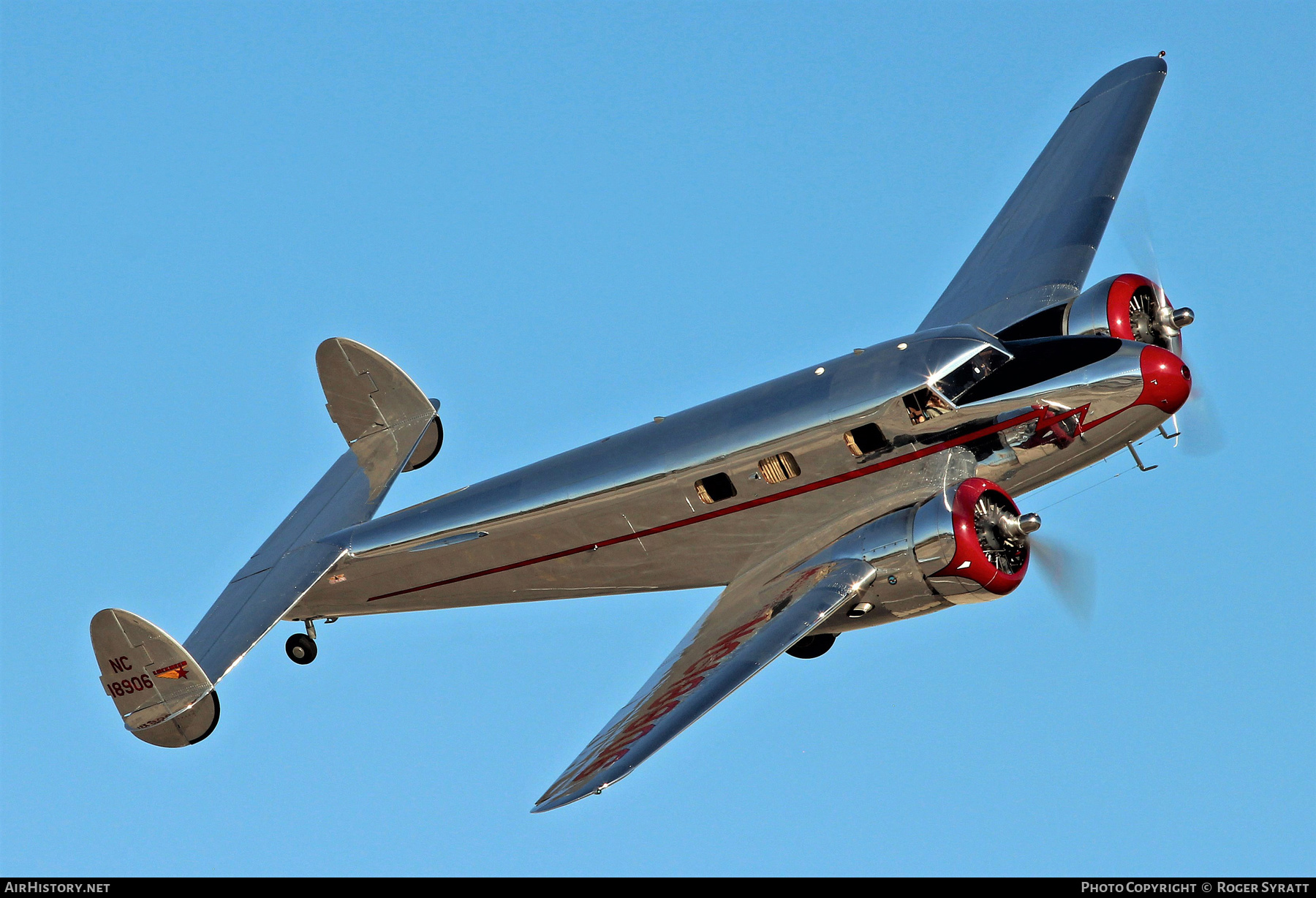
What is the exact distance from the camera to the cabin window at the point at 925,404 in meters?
21.1

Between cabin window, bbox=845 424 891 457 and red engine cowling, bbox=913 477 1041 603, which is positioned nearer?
red engine cowling, bbox=913 477 1041 603

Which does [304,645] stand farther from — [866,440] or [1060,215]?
[1060,215]

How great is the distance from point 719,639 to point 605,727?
2.08m

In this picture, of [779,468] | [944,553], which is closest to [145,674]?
[779,468]

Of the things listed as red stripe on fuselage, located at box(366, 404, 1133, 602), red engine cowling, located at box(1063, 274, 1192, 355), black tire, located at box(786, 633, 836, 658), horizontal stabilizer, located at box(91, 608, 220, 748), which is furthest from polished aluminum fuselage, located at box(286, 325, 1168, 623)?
horizontal stabilizer, located at box(91, 608, 220, 748)

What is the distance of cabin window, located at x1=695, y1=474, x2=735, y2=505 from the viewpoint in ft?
72.1

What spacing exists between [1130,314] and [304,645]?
40.6ft

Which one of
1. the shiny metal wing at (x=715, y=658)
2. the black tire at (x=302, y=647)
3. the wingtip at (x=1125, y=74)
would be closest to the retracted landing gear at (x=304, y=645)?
the black tire at (x=302, y=647)

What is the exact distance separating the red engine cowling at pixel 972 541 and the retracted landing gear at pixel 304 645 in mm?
9186

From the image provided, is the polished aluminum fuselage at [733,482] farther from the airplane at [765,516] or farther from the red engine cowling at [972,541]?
the red engine cowling at [972,541]

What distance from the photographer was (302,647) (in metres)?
24.5

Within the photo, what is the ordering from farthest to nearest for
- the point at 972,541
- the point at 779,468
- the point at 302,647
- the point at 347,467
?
the point at 347,467, the point at 302,647, the point at 779,468, the point at 972,541

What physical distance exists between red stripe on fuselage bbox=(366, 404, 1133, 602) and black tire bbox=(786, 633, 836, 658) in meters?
1.85

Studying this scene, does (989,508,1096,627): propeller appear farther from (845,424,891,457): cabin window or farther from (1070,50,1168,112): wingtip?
(1070,50,1168,112): wingtip
